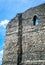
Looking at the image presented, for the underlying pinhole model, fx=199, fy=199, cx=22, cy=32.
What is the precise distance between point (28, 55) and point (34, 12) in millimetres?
2704

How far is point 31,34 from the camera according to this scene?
11.9m

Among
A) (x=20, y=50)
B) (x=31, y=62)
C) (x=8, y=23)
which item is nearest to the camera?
(x=31, y=62)

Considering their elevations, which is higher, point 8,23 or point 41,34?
point 8,23

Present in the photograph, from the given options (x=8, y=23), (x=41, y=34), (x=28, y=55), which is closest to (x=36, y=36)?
(x=41, y=34)

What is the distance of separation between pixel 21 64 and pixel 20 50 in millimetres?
888

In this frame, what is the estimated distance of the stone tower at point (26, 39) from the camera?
1137 cm

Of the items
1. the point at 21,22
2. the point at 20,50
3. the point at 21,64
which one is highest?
the point at 21,22

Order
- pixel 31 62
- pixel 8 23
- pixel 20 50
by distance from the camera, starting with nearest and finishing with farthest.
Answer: pixel 31 62 < pixel 20 50 < pixel 8 23

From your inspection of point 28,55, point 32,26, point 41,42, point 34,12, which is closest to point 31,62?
point 28,55

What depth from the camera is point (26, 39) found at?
11961 millimetres

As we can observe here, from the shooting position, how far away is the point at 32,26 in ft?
39.5

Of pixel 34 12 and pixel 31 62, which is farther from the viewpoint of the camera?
pixel 34 12

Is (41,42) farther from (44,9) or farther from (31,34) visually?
(44,9)

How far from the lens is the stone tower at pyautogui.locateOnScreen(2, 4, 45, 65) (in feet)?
37.3
